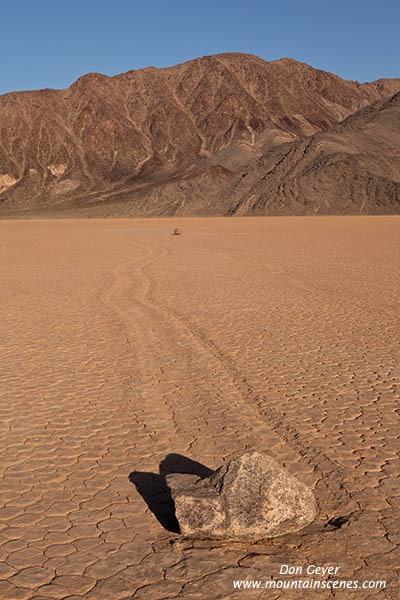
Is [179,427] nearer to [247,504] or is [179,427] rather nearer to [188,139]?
[247,504]

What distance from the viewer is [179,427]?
540 cm

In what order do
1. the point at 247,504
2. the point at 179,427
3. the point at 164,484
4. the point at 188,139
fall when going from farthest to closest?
the point at 188,139
the point at 179,427
the point at 164,484
the point at 247,504

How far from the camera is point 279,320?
32.8 ft

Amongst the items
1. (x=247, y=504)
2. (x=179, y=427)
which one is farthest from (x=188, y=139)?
(x=247, y=504)

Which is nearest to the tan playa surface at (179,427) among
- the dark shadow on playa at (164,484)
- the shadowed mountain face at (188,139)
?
the dark shadow on playa at (164,484)

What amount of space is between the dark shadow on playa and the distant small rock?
268mm

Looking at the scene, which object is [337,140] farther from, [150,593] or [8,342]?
[150,593]

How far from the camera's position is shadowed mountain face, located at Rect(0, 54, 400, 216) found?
2813 inches

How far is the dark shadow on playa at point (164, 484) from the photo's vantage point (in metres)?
3.90

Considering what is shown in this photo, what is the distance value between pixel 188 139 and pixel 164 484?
413 ft

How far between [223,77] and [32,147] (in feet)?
154

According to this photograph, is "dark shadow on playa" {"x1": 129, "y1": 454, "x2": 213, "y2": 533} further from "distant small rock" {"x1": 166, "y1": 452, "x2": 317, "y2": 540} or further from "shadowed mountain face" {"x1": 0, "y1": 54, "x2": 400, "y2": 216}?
"shadowed mountain face" {"x1": 0, "y1": 54, "x2": 400, "y2": 216}

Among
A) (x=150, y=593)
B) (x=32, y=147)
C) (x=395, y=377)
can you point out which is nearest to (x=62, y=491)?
(x=150, y=593)

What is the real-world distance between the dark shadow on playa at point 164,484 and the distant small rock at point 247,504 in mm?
268
